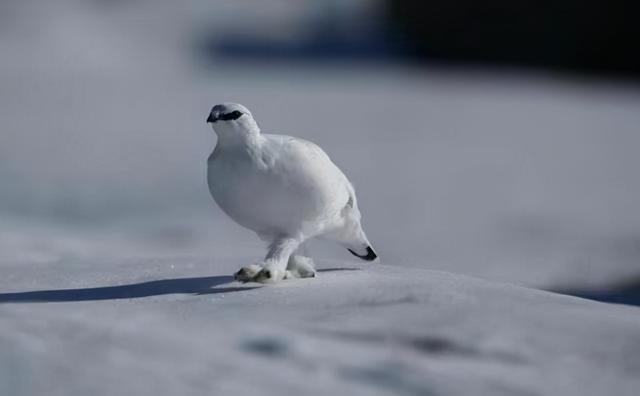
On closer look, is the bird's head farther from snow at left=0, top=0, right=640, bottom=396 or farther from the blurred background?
the blurred background

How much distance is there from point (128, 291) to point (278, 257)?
0.35 m

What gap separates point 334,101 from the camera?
9375 mm

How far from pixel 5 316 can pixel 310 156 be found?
0.72 m

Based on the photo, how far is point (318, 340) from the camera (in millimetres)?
1869

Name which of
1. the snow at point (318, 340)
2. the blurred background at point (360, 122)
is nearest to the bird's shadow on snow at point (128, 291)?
the snow at point (318, 340)

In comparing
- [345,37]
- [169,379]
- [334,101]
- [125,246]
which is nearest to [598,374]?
[169,379]

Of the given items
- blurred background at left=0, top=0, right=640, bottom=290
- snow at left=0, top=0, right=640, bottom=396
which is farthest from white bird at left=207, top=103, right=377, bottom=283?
blurred background at left=0, top=0, right=640, bottom=290

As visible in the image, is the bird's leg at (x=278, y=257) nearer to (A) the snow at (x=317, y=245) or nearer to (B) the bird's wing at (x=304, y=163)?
(A) the snow at (x=317, y=245)

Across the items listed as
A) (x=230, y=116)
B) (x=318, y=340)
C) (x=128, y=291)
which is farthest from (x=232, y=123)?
(x=318, y=340)

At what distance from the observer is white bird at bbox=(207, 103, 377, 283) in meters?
2.22

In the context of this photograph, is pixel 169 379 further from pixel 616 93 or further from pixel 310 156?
pixel 616 93

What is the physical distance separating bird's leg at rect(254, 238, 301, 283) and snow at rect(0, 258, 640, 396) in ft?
0.10

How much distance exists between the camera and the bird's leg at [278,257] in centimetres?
227

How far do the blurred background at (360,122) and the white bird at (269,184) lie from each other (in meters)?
0.72
